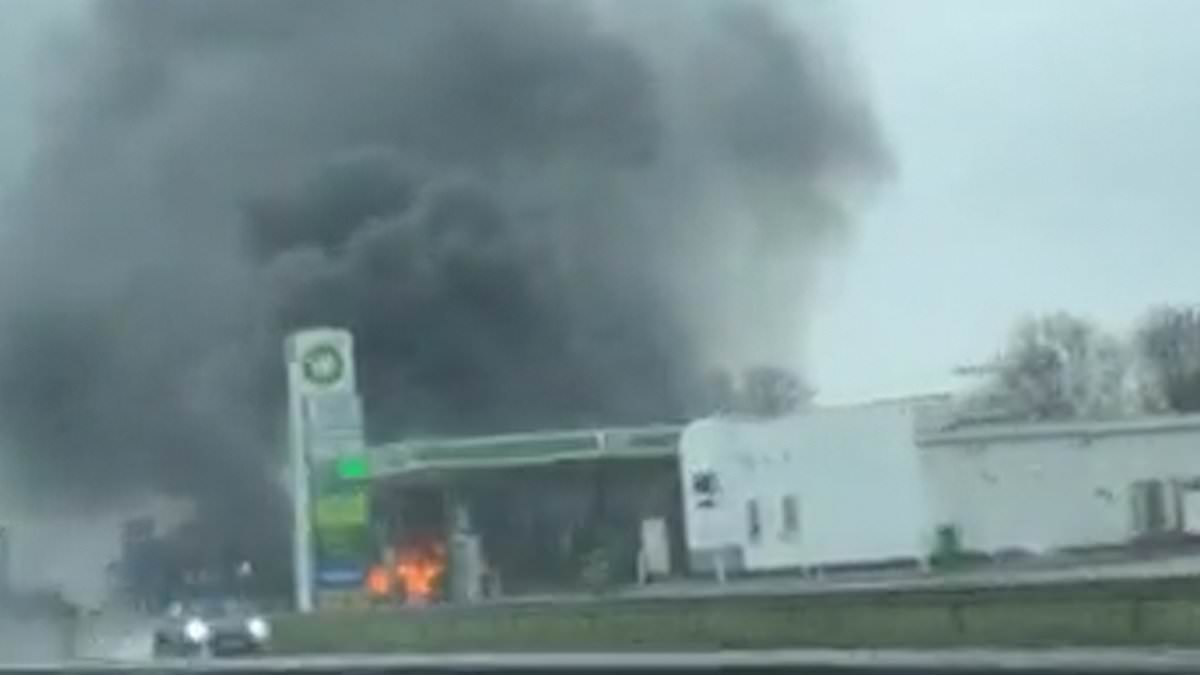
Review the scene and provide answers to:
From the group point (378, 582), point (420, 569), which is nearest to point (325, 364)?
point (378, 582)

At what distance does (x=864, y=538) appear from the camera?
58.0 meters

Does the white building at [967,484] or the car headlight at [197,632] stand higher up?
the white building at [967,484]

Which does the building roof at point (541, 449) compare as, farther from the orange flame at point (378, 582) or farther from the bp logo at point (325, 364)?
the bp logo at point (325, 364)

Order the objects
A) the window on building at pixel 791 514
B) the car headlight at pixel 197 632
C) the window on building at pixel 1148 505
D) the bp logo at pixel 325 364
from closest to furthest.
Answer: the car headlight at pixel 197 632 < the window on building at pixel 1148 505 < the window on building at pixel 791 514 < the bp logo at pixel 325 364

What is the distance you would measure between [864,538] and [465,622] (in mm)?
18850

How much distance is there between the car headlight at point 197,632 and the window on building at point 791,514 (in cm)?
2026

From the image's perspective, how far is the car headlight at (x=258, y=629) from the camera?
41875mm

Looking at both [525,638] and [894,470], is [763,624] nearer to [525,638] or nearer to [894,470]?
[525,638]

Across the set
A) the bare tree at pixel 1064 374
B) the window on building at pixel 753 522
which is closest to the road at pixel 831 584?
the window on building at pixel 753 522

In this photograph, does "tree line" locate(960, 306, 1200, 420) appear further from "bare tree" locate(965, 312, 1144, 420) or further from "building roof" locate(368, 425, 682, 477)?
"building roof" locate(368, 425, 682, 477)

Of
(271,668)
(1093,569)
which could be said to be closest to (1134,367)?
(1093,569)

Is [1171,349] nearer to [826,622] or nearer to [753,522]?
[753,522]

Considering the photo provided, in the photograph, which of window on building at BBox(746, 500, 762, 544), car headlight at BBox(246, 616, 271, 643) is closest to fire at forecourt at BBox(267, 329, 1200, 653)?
car headlight at BBox(246, 616, 271, 643)

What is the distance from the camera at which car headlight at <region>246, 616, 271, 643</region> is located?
41.9 m
